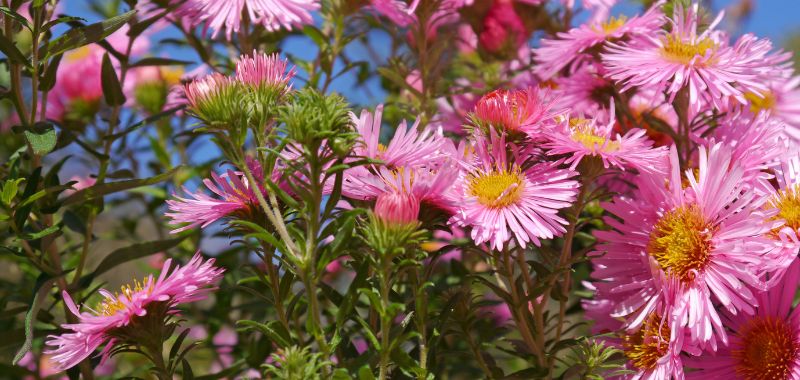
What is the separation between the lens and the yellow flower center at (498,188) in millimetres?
734

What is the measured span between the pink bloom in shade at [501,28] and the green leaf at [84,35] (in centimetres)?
58

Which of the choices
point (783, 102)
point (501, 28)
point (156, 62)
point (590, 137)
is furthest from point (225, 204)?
point (783, 102)

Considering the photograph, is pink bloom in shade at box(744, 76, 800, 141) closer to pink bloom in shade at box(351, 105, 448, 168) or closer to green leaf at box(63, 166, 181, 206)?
pink bloom in shade at box(351, 105, 448, 168)

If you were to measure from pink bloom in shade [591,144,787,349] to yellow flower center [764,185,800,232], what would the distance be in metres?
0.01

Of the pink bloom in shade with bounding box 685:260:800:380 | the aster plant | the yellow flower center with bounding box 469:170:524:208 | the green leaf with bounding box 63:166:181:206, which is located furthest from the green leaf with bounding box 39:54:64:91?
the pink bloom in shade with bounding box 685:260:800:380

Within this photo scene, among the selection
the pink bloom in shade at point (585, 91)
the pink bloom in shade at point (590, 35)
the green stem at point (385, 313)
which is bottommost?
the green stem at point (385, 313)

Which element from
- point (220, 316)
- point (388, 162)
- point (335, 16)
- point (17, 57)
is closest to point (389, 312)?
point (388, 162)

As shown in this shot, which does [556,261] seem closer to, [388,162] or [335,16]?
[388,162]

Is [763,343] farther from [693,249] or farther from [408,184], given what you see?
[408,184]

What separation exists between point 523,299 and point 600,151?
0.50 ft

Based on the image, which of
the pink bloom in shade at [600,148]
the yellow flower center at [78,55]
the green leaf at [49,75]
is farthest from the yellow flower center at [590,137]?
the yellow flower center at [78,55]

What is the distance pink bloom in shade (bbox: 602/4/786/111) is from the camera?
2.79 feet

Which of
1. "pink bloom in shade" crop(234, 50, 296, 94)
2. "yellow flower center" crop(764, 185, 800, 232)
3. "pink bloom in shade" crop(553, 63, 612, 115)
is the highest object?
"pink bloom in shade" crop(553, 63, 612, 115)

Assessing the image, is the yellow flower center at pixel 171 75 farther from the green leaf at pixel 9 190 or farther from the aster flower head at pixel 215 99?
the aster flower head at pixel 215 99
